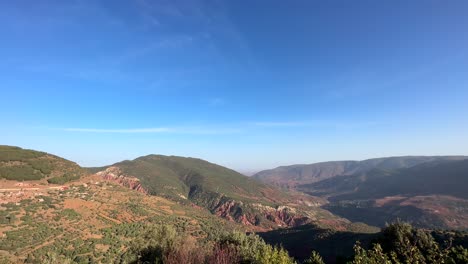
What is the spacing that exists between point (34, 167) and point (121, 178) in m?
79.3

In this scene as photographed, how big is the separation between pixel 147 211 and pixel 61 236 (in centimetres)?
2649

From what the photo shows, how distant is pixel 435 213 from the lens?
15062 centimetres

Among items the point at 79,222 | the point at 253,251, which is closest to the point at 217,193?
the point at 79,222

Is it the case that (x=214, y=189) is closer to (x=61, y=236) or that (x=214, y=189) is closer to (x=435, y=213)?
(x=61, y=236)

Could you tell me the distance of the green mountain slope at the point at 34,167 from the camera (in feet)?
204

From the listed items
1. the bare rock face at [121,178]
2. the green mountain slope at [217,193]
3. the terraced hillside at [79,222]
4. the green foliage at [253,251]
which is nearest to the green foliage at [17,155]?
the terraced hillside at [79,222]

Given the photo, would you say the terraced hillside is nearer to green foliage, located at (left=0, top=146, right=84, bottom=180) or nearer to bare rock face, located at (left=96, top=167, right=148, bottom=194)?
green foliage, located at (left=0, top=146, right=84, bottom=180)

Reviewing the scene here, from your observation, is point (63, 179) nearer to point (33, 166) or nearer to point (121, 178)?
point (33, 166)

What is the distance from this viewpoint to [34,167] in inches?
2699

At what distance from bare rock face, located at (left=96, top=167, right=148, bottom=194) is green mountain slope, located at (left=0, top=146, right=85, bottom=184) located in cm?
5879

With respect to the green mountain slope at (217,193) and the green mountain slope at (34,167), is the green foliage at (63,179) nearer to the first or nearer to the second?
the green mountain slope at (34,167)

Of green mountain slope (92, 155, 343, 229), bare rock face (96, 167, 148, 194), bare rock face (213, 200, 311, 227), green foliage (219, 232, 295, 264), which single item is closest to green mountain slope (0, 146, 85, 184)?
green mountain slope (92, 155, 343, 229)

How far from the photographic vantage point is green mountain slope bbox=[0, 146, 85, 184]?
62.2 metres

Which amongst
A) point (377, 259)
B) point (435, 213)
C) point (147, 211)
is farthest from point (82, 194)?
point (435, 213)
